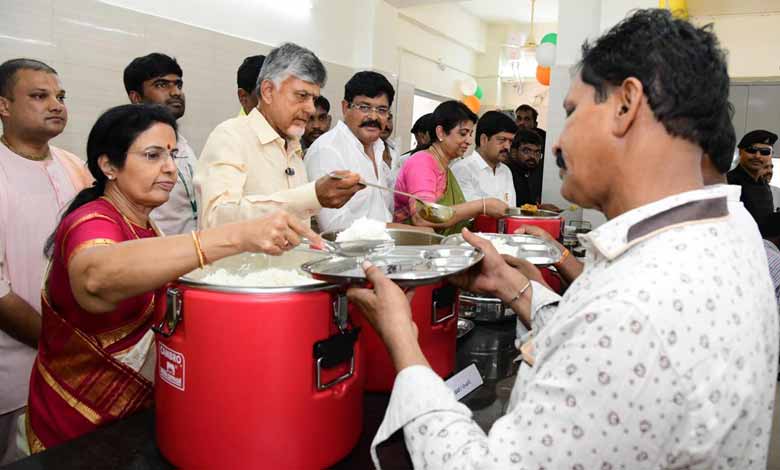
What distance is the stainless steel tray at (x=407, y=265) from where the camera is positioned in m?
0.89

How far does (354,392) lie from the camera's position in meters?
0.98

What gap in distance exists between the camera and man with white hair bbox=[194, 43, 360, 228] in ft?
4.94

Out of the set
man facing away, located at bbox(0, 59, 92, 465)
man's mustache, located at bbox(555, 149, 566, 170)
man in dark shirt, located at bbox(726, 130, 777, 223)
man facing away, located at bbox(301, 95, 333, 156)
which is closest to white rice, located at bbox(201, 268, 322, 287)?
man's mustache, located at bbox(555, 149, 566, 170)

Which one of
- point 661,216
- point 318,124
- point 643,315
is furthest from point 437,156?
point 643,315

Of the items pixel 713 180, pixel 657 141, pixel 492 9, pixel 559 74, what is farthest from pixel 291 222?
pixel 492 9

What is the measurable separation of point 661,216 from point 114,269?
0.88m

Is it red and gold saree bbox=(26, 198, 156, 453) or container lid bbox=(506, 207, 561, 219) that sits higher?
container lid bbox=(506, 207, 561, 219)

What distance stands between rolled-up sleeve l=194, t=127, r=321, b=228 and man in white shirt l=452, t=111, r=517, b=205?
173 centimetres

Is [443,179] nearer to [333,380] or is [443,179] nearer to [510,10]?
[333,380]

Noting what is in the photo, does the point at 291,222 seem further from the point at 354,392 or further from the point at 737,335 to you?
the point at 737,335

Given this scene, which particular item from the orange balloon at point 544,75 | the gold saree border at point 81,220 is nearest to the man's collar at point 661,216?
the gold saree border at point 81,220

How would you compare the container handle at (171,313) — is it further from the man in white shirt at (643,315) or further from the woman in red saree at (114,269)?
the man in white shirt at (643,315)

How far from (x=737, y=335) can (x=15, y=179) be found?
2160 millimetres

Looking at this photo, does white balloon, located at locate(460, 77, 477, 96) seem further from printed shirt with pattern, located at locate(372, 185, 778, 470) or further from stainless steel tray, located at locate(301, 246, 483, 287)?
printed shirt with pattern, located at locate(372, 185, 778, 470)
